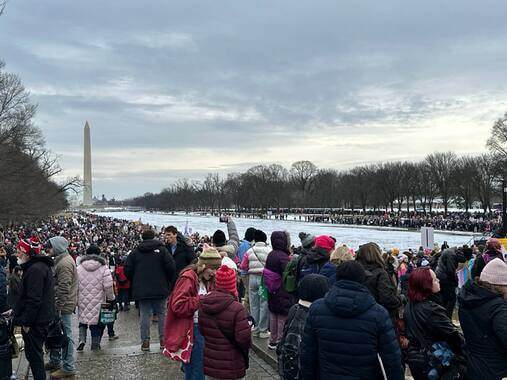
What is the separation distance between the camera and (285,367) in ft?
13.3

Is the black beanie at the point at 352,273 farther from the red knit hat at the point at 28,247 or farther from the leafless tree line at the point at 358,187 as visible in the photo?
the leafless tree line at the point at 358,187

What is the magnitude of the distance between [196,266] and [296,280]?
182 centimetres

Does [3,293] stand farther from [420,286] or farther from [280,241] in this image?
[420,286]

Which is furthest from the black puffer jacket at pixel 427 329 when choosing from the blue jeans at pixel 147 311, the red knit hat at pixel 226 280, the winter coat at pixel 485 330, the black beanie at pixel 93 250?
the black beanie at pixel 93 250

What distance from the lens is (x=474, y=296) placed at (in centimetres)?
343

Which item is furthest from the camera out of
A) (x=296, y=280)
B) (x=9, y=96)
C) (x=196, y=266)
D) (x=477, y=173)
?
(x=477, y=173)

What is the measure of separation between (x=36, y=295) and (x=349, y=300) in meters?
3.65

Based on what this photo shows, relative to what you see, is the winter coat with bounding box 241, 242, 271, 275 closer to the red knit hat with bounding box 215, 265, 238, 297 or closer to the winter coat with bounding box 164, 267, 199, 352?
the winter coat with bounding box 164, 267, 199, 352

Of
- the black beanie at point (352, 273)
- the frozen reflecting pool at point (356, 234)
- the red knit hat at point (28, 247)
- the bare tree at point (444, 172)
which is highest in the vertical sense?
the bare tree at point (444, 172)

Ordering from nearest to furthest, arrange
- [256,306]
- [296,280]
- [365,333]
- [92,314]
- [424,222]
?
[365,333]
[296,280]
[92,314]
[256,306]
[424,222]

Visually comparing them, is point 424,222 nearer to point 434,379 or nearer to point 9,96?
point 9,96

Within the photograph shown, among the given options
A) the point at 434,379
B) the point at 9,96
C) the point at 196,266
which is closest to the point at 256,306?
the point at 196,266

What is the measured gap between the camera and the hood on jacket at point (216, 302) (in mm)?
4172

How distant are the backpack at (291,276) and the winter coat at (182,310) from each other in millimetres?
1806
